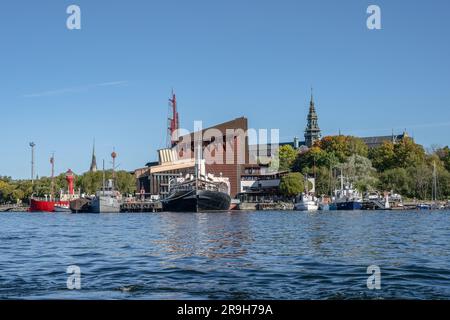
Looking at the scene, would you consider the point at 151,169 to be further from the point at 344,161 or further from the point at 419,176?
the point at 419,176

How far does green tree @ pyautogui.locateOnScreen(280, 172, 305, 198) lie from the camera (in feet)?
566

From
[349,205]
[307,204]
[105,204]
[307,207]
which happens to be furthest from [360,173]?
[105,204]

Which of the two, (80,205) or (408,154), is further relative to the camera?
(408,154)

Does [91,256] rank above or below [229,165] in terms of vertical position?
below

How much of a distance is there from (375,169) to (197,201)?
68.0m

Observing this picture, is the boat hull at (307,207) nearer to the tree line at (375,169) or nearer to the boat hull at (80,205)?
the tree line at (375,169)

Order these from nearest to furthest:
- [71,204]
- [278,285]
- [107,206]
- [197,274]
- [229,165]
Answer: [278,285] → [197,274] → [107,206] → [71,204] → [229,165]

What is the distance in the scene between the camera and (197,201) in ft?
425

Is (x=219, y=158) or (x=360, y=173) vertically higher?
(x=219, y=158)

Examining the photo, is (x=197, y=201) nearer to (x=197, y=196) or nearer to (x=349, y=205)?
(x=197, y=196)

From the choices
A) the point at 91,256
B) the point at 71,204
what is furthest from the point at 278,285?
the point at 71,204

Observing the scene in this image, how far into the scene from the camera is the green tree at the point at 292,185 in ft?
566

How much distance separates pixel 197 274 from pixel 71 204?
149 m
